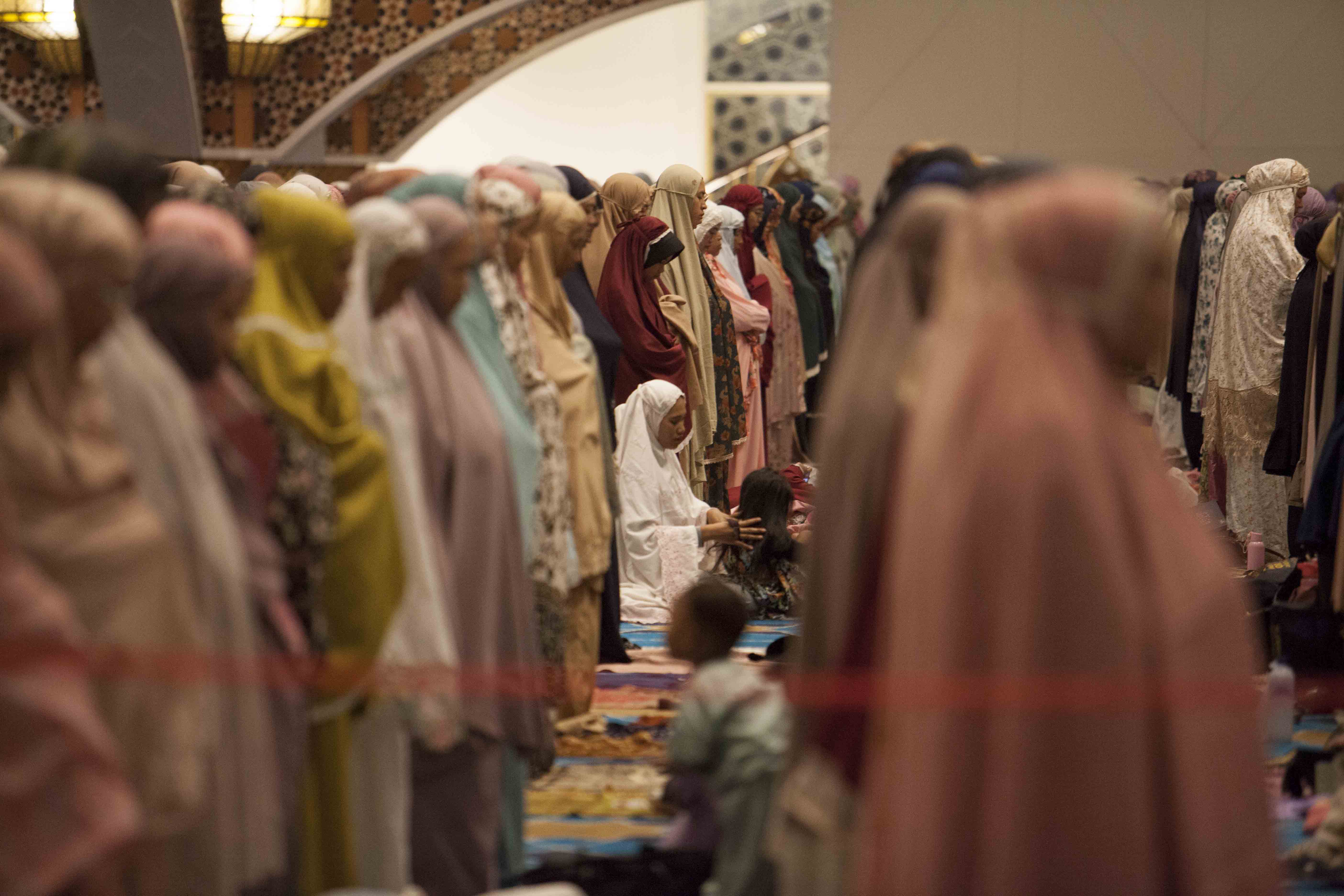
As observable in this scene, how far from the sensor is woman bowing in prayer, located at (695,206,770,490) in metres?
8.23

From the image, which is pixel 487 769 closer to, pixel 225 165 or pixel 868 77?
pixel 868 77

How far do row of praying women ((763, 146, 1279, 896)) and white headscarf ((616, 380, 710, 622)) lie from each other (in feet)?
12.1

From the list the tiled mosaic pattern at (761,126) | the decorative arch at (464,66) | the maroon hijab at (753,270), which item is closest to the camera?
the maroon hijab at (753,270)

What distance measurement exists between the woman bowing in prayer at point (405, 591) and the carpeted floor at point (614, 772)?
2.87 ft

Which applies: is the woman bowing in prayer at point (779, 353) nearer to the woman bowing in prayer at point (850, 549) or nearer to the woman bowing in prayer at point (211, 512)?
the woman bowing in prayer at point (850, 549)

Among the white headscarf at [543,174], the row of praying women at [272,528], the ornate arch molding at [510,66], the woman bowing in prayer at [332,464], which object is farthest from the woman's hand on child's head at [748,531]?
the ornate arch molding at [510,66]

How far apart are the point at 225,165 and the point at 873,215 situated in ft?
36.3

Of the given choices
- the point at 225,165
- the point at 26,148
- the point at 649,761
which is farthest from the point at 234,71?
the point at 26,148

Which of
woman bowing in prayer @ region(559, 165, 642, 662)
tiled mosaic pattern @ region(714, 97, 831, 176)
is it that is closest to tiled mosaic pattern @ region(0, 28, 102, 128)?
tiled mosaic pattern @ region(714, 97, 831, 176)

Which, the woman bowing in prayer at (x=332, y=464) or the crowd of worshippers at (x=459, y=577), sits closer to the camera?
the crowd of worshippers at (x=459, y=577)

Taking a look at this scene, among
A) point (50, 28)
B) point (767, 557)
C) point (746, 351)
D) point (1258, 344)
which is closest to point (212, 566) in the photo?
point (767, 557)

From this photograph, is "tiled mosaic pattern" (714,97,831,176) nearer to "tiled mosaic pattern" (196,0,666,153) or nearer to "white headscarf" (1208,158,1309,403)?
"tiled mosaic pattern" (196,0,666,153)

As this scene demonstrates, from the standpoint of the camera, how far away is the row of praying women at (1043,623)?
7.42 ft

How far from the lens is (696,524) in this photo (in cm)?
643
